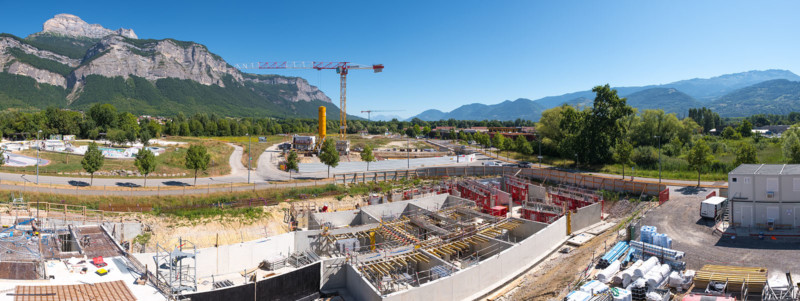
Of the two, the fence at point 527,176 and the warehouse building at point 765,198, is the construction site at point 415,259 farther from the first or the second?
the fence at point 527,176

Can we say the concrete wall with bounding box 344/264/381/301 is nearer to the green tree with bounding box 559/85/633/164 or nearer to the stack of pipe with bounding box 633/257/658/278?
the stack of pipe with bounding box 633/257/658/278

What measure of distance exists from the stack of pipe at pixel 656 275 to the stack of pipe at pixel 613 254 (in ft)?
A: 7.20

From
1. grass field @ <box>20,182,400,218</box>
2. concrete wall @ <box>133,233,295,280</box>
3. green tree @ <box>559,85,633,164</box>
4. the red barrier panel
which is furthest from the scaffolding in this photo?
green tree @ <box>559,85,633,164</box>

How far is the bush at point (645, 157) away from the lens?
5188 centimetres

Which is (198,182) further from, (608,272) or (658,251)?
(658,251)

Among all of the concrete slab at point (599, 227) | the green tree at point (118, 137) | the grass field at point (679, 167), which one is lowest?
the concrete slab at point (599, 227)

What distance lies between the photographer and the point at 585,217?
28.2 metres

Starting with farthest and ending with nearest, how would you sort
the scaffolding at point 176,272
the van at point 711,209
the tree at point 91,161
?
the tree at point 91,161 < the van at point 711,209 < the scaffolding at point 176,272

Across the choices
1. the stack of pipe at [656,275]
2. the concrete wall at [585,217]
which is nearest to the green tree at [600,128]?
the concrete wall at [585,217]

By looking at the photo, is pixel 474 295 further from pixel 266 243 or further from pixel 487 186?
pixel 487 186

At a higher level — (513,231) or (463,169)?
(463,169)

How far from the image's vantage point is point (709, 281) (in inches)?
625

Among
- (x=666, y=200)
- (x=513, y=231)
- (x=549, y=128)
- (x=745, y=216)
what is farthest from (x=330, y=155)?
(x=549, y=128)

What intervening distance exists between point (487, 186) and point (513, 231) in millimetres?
10749
